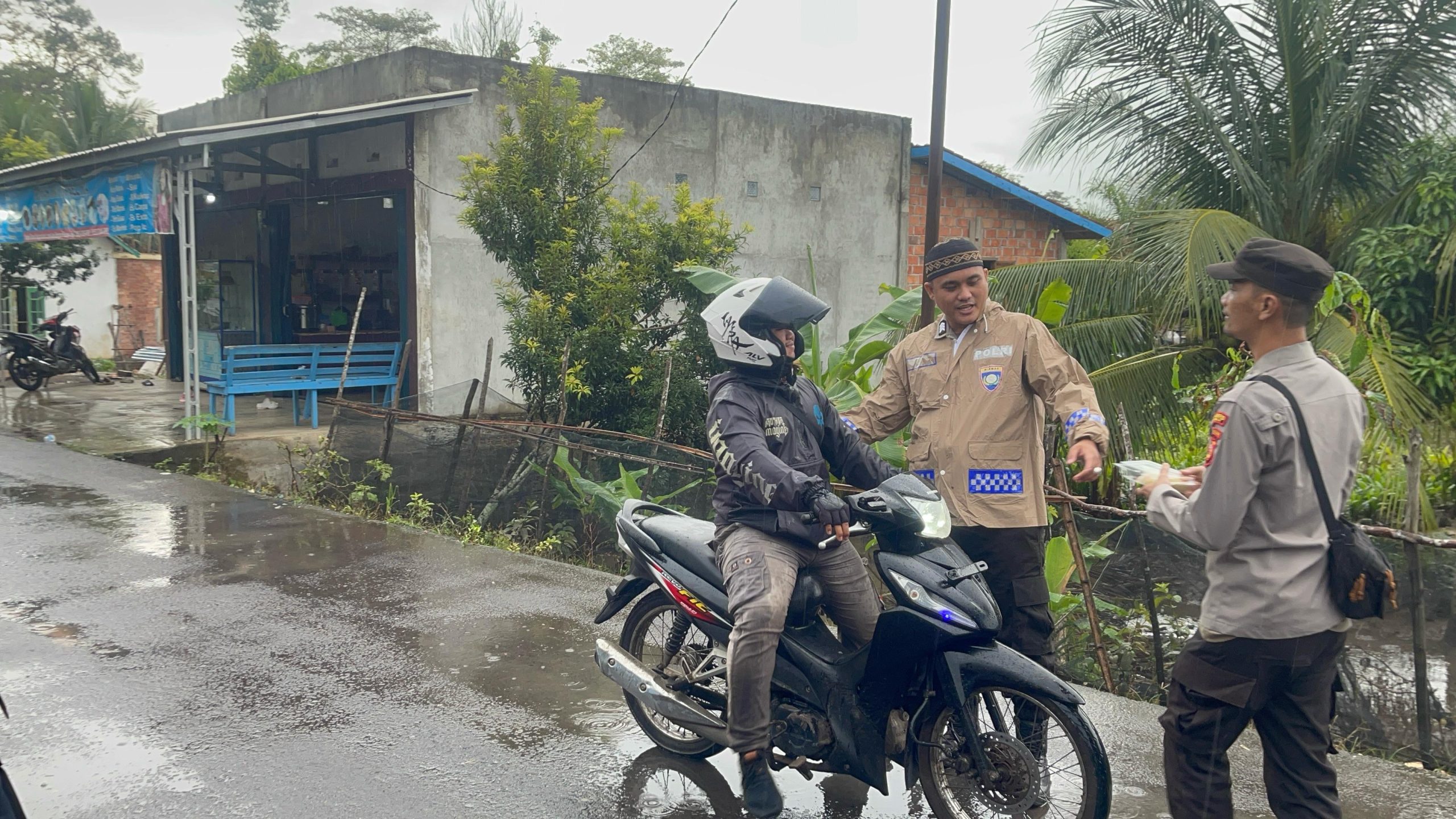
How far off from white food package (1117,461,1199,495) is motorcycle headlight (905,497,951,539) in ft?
1.87

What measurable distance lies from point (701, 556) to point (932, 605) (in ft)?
2.97

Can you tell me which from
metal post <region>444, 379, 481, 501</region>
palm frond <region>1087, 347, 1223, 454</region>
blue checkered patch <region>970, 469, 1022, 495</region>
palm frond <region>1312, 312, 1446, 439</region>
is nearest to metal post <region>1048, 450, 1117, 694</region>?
blue checkered patch <region>970, 469, 1022, 495</region>

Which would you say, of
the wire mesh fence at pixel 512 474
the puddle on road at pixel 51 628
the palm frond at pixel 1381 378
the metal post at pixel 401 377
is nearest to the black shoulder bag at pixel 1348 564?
the wire mesh fence at pixel 512 474

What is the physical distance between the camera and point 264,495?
9.48 m

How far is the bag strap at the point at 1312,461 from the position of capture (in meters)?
2.71

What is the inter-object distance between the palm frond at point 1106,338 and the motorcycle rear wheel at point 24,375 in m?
16.1

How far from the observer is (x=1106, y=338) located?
8945mm

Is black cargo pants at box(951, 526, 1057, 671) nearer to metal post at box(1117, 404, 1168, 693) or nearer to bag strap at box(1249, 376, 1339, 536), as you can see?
bag strap at box(1249, 376, 1339, 536)

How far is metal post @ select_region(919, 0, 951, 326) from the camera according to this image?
760cm

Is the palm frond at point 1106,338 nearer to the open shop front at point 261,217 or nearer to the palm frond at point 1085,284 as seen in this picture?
the palm frond at point 1085,284

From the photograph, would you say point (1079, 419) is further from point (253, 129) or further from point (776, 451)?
point (253, 129)

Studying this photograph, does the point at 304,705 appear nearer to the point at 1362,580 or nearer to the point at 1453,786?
the point at 1362,580

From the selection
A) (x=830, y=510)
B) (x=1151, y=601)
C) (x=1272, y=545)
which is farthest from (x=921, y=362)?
(x=1151, y=601)

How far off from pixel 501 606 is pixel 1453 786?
445 cm
